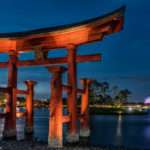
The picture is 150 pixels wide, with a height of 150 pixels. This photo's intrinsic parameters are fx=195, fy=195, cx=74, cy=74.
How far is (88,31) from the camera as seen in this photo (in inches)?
392

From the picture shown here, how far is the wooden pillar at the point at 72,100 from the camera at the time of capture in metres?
10.5

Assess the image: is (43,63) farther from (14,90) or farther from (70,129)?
(70,129)

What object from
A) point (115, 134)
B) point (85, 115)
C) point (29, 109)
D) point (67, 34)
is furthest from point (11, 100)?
point (115, 134)

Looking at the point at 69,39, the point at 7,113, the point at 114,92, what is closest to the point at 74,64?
the point at 69,39

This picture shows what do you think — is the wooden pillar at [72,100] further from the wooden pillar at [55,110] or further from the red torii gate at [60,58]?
the wooden pillar at [55,110]

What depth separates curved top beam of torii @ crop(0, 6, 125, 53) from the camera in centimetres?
925

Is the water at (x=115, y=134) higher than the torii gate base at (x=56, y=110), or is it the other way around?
the torii gate base at (x=56, y=110)

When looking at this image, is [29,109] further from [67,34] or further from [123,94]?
[123,94]

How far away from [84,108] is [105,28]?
Answer: 18.3 ft

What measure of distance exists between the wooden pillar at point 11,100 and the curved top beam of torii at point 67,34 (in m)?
0.93

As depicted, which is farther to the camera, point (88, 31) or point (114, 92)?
point (114, 92)

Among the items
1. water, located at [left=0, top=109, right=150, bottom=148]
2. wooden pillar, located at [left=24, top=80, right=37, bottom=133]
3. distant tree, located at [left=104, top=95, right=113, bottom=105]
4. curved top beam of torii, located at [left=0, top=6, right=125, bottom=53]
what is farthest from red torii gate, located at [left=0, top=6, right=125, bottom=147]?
distant tree, located at [left=104, top=95, right=113, bottom=105]

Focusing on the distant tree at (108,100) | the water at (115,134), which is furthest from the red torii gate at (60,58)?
the distant tree at (108,100)

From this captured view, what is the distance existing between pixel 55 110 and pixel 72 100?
2.18 m
